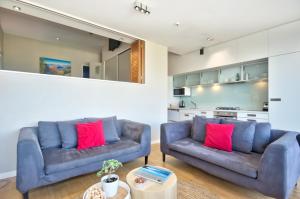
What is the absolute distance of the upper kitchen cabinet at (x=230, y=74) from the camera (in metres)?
→ 4.22

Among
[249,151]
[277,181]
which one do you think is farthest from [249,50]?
[277,181]

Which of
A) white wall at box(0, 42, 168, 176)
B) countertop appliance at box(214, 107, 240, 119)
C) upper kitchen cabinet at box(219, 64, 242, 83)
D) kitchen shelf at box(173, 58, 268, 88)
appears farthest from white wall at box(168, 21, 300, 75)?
countertop appliance at box(214, 107, 240, 119)

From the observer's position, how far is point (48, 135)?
2.32 meters

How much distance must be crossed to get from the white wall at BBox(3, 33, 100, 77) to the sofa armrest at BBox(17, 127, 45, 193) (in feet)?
13.5

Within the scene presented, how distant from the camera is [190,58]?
16.4 feet

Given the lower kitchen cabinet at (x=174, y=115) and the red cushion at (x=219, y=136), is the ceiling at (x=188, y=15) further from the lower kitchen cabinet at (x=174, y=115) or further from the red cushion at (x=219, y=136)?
the lower kitchen cabinet at (x=174, y=115)

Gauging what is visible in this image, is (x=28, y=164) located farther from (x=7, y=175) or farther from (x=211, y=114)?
(x=211, y=114)

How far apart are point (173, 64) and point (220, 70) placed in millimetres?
1659

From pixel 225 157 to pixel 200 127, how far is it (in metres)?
0.82

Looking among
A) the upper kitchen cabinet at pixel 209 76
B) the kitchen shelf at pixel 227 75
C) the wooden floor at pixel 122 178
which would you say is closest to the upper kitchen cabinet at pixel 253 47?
the kitchen shelf at pixel 227 75

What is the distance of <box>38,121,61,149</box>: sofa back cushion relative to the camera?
7.45ft

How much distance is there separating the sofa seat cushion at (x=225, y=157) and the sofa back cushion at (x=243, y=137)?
9 cm

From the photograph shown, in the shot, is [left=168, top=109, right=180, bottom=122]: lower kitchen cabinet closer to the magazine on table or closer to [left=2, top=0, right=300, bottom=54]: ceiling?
[left=2, top=0, right=300, bottom=54]: ceiling

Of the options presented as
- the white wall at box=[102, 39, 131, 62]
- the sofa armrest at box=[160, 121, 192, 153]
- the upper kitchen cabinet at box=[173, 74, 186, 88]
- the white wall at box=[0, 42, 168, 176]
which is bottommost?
the sofa armrest at box=[160, 121, 192, 153]
